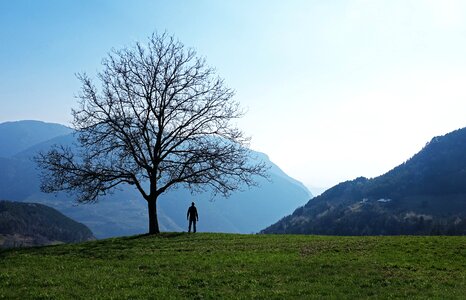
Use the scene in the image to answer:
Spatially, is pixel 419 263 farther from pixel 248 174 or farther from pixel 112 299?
pixel 248 174

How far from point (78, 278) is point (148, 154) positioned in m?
26.8

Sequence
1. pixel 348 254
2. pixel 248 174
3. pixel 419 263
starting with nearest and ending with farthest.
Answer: pixel 419 263
pixel 348 254
pixel 248 174

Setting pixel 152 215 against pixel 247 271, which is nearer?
pixel 247 271

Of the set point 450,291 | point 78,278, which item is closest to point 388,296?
point 450,291

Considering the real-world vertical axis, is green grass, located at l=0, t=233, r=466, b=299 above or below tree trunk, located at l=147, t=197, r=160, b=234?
below

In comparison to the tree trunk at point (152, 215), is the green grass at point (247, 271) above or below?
below

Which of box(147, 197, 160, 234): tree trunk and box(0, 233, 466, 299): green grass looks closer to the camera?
box(0, 233, 466, 299): green grass

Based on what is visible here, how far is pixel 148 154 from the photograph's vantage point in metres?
46.5

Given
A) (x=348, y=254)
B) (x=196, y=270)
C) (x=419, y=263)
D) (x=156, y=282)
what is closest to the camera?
(x=156, y=282)

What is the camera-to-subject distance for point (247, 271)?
2191 centimetres

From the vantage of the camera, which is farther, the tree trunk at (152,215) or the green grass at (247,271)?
the tree trunk at (152,215)

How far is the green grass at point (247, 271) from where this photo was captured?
17.6 meters

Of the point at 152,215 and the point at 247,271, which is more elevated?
the point at 152,215

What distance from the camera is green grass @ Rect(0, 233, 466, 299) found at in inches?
692
